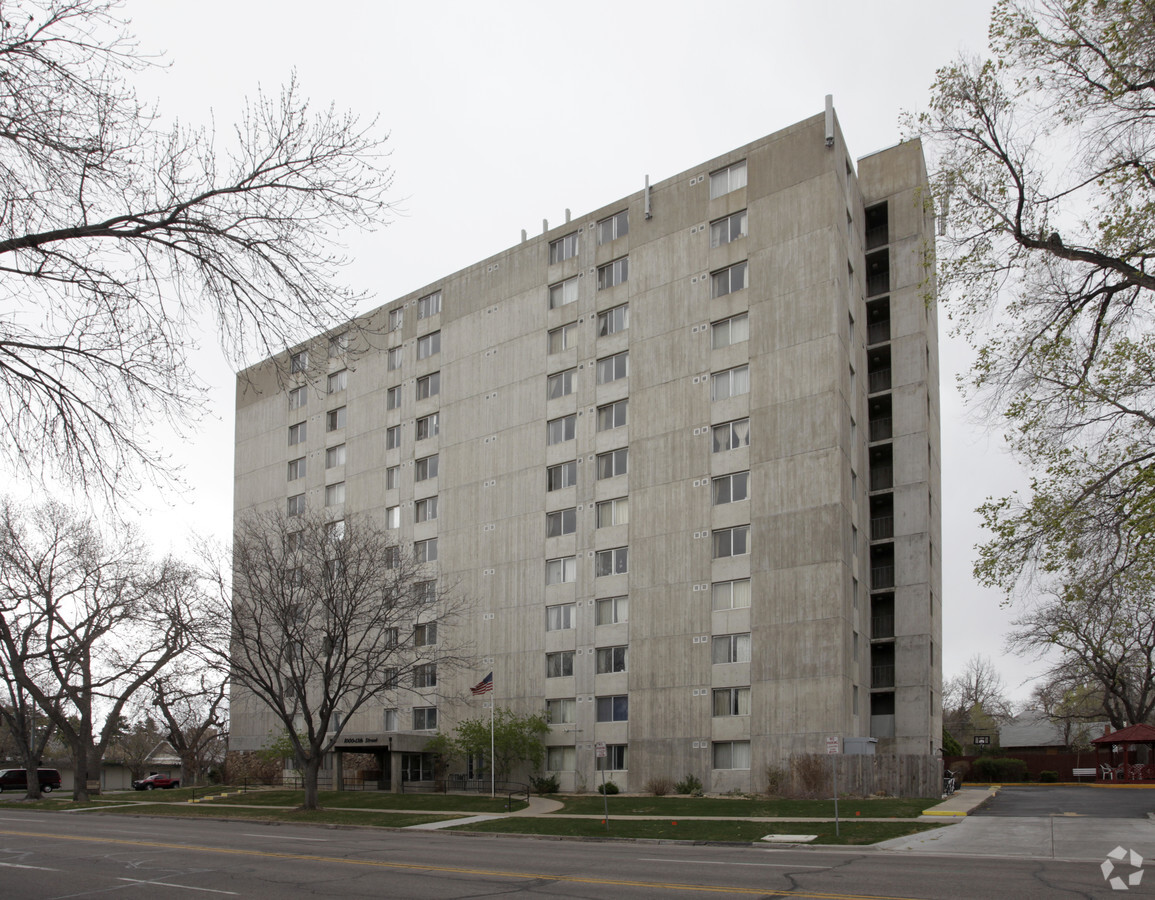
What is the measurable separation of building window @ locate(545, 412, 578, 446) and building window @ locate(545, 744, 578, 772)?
48.9ft

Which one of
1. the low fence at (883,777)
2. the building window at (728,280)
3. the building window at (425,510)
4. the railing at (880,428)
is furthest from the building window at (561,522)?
the low fence at (883,777)

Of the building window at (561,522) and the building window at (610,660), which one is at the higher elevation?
the building window at (561,522)

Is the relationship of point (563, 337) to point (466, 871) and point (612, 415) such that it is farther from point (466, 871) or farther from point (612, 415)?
point (466, 871)

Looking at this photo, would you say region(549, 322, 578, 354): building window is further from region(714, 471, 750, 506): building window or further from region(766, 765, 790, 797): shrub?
region(766, 765, 790, 797): shrub

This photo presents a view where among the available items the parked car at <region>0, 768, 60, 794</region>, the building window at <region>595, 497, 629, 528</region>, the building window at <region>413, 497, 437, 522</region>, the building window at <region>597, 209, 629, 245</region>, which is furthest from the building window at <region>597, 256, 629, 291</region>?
the parked car at <region>0, 768, 60, 794</region>

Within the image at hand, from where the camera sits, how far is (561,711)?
50.5m

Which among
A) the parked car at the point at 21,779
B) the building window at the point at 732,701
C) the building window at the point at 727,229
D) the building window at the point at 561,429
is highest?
the building window at the point at 727,229

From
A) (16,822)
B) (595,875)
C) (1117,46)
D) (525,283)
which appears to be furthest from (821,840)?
(525,283)

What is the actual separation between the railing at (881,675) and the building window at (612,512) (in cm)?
1432

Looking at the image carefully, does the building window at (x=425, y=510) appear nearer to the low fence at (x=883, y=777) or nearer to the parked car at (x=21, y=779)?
the low fence at (x=883, y=777)

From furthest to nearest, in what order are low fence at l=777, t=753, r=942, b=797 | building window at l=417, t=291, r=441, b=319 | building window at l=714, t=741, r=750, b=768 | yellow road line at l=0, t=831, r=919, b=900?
building window at l=417, t=291, r=441, b=319 → building window at l=714, t=741, r=750, b=768 → low fence at l=777, t=753, r=942, b=797 → yellow road line at l=0, t=831, r=919, b=900

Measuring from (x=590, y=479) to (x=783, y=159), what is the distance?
57.1 ft

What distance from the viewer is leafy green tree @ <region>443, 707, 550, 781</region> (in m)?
48.4

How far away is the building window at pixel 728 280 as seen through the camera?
48094 mm
